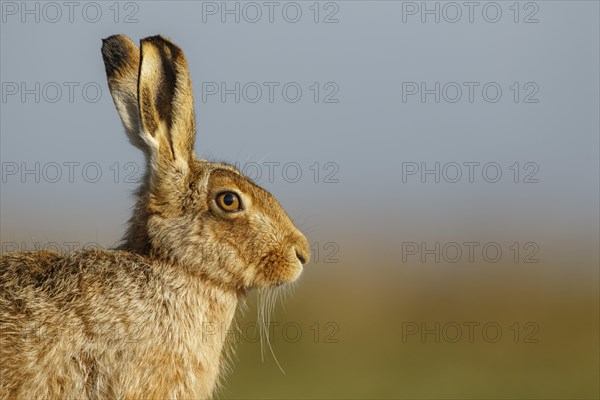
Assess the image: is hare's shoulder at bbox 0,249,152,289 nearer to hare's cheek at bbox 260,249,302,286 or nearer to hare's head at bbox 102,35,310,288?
hare's head at bbox 102,35,310,288

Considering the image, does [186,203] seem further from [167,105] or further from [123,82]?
[123,82]

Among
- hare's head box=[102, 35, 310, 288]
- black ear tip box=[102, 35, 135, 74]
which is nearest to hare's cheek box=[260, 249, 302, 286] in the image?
hare's head box=[102, 35, 310, 288]

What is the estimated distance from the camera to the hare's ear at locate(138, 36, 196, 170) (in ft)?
24.4

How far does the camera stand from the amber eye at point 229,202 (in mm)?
7574

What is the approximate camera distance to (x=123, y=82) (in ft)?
25.6

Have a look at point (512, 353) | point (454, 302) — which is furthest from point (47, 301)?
point (454, 302)

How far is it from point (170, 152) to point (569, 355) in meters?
8.83

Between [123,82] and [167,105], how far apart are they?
15.5 inches

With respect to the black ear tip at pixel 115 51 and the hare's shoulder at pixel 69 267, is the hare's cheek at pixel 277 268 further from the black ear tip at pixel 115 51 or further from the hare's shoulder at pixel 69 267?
the black ear tip at pixel 115 51

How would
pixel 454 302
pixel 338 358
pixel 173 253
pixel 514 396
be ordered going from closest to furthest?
pixel 173 253 → pixel 514 396 → pixel 338 358 → pixel 454 302

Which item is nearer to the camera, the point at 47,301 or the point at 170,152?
the point at 47,301

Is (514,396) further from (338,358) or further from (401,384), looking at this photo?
(338,358)

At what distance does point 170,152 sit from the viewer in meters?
7.61

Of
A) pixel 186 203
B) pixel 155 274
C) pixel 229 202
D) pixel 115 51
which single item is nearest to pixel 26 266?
pixel 155 274
